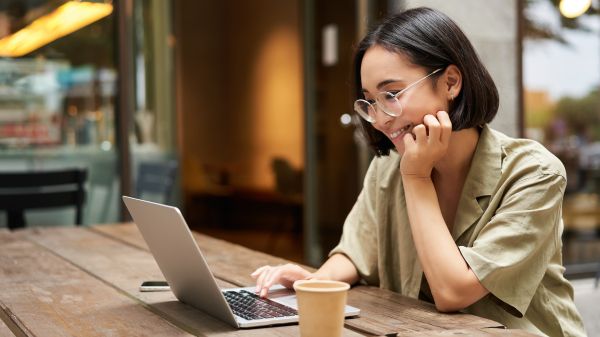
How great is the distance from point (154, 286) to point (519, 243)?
2.34ft

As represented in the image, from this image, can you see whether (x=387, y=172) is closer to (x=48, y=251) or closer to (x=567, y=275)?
(x=48, y=251)

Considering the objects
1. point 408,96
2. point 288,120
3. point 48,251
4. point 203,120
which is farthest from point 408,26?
point 203,120

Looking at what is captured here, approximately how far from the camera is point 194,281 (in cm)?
136

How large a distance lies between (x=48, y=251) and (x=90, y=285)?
597 mm

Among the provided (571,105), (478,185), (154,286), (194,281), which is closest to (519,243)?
(478,185)

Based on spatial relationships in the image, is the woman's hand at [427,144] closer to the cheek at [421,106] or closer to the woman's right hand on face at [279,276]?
the cheek at [421,106]

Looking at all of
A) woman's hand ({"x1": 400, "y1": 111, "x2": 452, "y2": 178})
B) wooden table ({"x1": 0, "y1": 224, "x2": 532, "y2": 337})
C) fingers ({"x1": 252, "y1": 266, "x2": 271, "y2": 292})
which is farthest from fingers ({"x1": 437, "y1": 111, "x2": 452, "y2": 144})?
fingers ({"x1": 252, "y1": 266, "x2": 271, "y2": 292})

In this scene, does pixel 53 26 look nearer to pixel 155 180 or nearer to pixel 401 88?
pixel 155 180

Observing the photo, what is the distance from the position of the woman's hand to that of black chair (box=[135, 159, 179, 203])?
3.08 meters

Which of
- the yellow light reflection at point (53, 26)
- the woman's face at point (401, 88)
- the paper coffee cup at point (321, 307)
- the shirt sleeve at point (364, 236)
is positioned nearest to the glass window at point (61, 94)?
the yellow light reflection at point (53, 26)

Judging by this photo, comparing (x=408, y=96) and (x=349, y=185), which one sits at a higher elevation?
(x=408, y=96)

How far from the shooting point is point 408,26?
1.60m

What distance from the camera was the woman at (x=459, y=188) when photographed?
1.47 metres

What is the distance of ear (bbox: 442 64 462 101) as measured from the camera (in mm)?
1603
